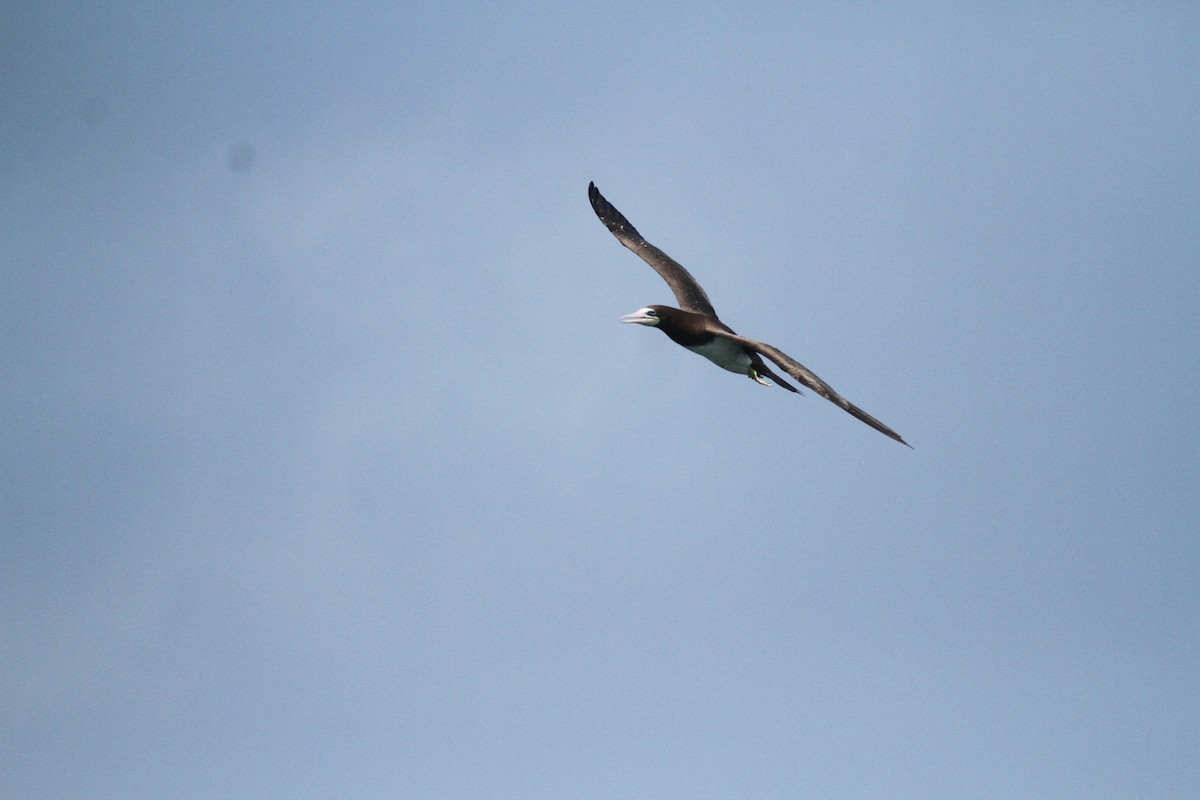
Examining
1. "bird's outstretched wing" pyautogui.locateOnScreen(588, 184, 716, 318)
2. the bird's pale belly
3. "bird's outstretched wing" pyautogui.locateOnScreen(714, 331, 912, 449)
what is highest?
"bird's outstretched wing" pyautogui.locateOnScreen(588, 184, 716, 318)

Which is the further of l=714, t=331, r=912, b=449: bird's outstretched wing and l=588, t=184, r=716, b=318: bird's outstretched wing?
l=588, t=184, r=716, b=318: bird's outstretched wing

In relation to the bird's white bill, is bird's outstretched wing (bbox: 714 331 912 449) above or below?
below

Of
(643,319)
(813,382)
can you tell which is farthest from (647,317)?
(813,382)

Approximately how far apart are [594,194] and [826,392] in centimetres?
1540

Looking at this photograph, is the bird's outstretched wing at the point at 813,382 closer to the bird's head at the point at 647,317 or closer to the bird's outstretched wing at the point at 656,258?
the bird's head at the point at 647,317

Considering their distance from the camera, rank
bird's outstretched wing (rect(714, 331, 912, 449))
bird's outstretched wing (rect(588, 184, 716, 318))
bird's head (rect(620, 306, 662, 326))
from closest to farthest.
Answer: bird's outstretched wing (rect(714, 331, 912, 449)), bird's head (rect(620, 306, 662, 326)), bird's outstretched wing (rect(588, 184, 716, 318))

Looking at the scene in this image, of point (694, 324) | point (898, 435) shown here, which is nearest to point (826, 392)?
point (898, 435)

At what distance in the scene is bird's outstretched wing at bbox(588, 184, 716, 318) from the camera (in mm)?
35375

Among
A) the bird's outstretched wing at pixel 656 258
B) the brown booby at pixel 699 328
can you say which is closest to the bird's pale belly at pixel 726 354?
the brown booby at pixel 699 328

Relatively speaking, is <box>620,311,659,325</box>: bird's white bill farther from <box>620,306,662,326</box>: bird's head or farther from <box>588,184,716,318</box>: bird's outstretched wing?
<box>588,184,716,318</box>: bird's outstretched wing

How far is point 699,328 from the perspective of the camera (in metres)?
30.8

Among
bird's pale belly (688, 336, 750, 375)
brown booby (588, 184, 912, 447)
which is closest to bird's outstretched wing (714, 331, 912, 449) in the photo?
brown booby (588, 184, 912, 447)

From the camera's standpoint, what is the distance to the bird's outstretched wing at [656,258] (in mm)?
35375

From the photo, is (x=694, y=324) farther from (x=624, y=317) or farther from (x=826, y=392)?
(x=826, y=392)
